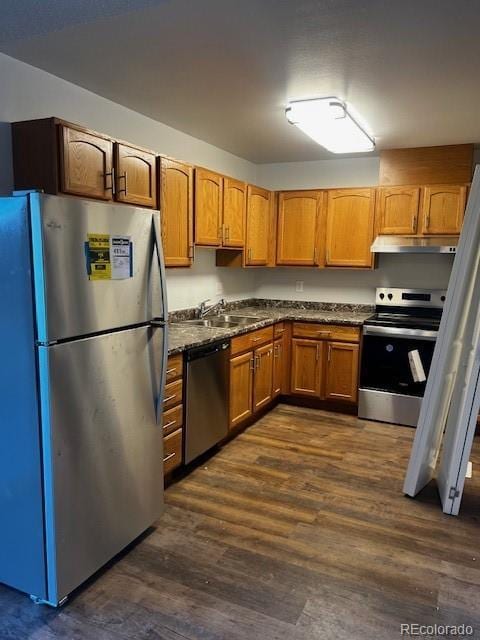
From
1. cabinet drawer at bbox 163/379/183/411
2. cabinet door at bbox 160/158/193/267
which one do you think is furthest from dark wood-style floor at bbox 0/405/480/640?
cabinet door at bbox 160/158/193/267

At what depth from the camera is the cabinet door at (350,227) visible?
439 centimetres

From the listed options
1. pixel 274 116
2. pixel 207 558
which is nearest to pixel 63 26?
pixel 274 116

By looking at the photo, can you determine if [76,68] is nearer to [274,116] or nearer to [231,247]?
[274,116]

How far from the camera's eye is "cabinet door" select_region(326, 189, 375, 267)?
173 inches

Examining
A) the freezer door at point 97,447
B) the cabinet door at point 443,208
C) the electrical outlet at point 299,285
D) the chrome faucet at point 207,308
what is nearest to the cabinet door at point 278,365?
the chrome faucet at point 207,308

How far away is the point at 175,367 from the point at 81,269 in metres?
1.15

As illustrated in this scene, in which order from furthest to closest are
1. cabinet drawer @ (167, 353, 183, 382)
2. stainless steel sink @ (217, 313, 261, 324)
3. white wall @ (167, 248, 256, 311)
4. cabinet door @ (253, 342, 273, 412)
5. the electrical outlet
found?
the electrical outlet < stainless steel sink @ (217, 313, 261, 324) < cabinet door @ (253, 342, 273, 412) < white wall @ (167, 248, 256, 311) < cabinet drawer @ (167, 353, 183, 382)

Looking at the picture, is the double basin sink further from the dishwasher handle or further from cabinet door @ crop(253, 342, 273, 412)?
the dishwasher handle

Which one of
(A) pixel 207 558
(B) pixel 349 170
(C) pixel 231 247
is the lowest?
(A) pixel 207 558

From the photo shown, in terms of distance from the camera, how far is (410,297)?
452 cm

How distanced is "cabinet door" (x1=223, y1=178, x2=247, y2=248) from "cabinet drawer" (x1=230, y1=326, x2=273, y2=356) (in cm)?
80

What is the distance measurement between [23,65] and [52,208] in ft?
4.22

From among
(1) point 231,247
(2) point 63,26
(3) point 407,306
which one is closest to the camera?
(2) point 63,26

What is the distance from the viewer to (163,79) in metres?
2.61
